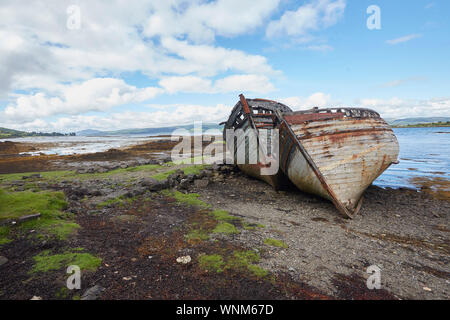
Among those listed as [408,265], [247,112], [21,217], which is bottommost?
[408,265]

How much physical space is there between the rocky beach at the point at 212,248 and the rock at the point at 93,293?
0.02 meters

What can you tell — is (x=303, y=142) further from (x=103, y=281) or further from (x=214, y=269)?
(x=103, y=281)

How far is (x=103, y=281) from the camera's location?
3844 mm

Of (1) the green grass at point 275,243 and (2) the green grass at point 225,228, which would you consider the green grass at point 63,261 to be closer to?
(2) the green grass at point 225,228

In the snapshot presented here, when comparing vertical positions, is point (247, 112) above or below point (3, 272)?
above

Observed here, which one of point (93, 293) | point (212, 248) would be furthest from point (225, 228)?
point (93, 293)

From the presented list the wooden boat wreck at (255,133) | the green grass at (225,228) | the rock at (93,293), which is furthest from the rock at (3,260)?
the wooden boat wreck at (255,133)

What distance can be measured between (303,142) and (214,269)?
559 cm

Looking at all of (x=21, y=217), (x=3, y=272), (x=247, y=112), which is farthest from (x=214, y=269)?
(x=247, y=112)

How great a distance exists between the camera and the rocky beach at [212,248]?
3797mm

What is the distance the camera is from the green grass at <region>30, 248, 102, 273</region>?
4070 millimetres

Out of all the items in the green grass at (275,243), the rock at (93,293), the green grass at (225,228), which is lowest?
Result: the green grass at (275,243)

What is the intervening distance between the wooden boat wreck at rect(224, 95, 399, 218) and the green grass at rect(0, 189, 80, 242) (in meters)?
7.22
